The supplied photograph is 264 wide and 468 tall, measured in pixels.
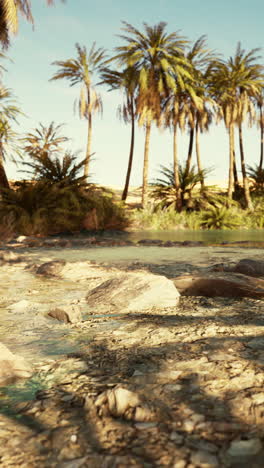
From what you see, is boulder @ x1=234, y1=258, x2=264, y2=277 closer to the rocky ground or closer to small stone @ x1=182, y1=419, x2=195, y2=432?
the rocky ground

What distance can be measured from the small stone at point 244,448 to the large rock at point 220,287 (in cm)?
211

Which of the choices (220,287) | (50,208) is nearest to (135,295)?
(220,287)

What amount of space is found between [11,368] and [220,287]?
1978 mm

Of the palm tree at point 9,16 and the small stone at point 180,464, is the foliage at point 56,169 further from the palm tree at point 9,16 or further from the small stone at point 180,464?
the small stone at point 180,464

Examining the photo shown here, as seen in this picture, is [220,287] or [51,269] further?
[51,269]

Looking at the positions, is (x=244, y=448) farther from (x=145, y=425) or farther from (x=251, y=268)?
(x=251, y=268)

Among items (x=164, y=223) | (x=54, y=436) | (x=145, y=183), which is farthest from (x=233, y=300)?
(x=145, y=183)

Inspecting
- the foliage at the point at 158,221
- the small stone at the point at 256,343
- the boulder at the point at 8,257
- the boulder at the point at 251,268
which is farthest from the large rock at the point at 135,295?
the foliage at the point at 158,221

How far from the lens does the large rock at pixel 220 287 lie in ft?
10.4

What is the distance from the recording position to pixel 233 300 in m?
3.06

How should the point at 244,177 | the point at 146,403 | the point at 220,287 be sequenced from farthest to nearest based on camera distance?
1. the point at 244,177
2. the point at 220,287
3. the point at 146,403

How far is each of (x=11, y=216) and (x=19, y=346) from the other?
9.84 m

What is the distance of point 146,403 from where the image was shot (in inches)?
52.8

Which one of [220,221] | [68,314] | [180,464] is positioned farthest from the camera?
[220,221]
